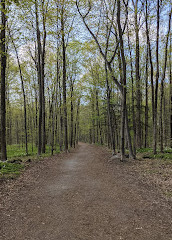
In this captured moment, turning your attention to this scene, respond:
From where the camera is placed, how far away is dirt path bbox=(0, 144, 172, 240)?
374 cm

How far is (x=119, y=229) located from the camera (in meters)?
3.87

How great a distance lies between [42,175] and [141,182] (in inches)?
195

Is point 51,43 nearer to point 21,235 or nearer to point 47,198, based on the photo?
point 47,198

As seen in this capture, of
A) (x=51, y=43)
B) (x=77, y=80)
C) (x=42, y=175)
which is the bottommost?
(x=42, y=175)

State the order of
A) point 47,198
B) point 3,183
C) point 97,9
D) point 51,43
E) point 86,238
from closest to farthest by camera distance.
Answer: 1. point 86,238
2. point 47,198
3. point 3,183
4. point 97,9
5. point 51,43

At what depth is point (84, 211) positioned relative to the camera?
4.80m

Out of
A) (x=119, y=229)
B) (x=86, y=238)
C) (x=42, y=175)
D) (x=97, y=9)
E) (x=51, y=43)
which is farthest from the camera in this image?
(x=51, y=43)

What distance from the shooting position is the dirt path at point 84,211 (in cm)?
374

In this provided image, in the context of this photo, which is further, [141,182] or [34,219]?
[141,182]

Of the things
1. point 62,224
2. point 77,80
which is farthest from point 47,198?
A: point 77,80

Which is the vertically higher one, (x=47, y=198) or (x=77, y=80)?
(x=77, y=80)

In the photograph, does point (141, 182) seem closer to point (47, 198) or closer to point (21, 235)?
point (47, 198)

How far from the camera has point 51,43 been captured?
58.7 feet

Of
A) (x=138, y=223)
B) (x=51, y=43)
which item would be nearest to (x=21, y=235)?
(x=138, y=223)
